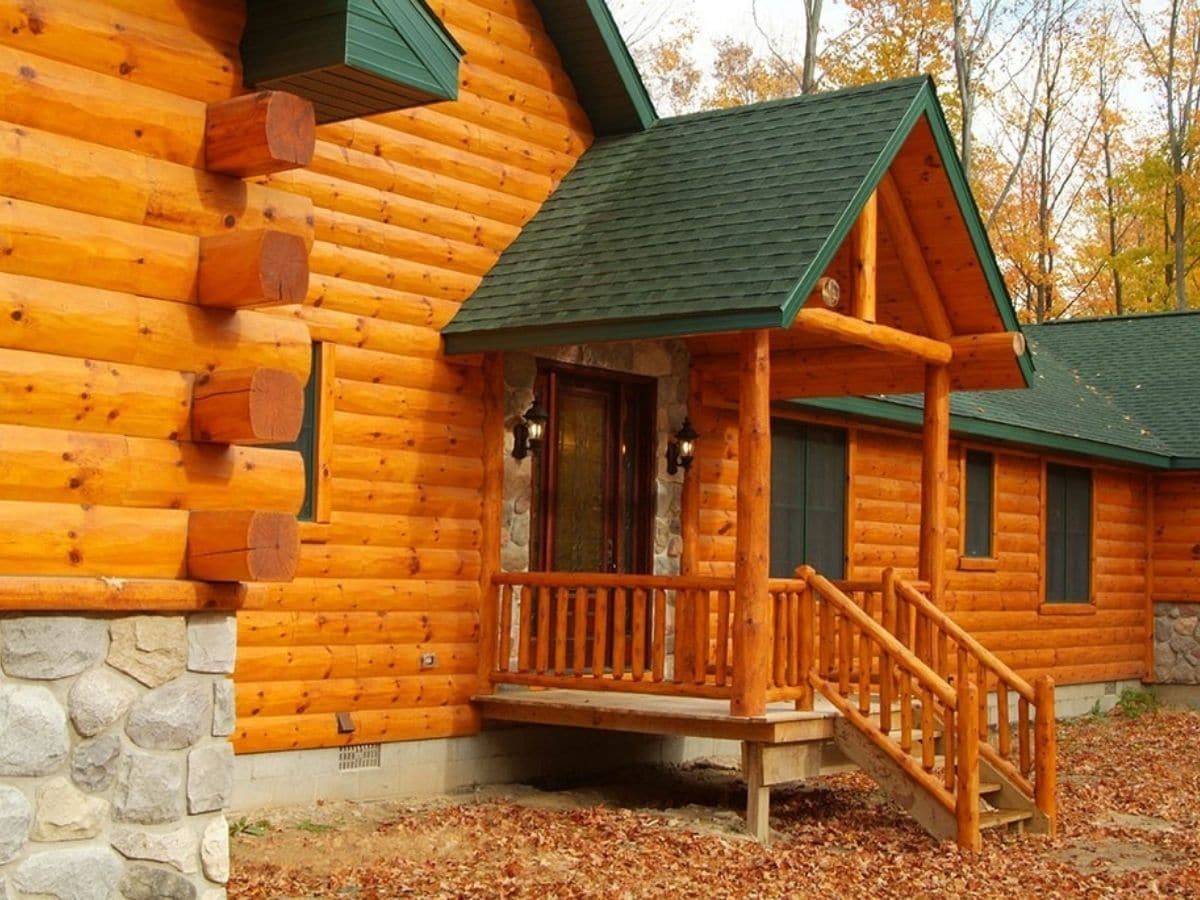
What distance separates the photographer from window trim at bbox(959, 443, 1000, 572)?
56.5 feet

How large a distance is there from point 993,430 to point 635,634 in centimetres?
734

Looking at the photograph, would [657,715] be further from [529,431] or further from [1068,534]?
[1068,534]

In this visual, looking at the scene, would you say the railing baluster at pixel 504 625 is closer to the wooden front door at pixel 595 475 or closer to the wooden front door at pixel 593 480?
the wooden front door at pixel 593 480

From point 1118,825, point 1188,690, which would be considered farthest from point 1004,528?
point 1118,825

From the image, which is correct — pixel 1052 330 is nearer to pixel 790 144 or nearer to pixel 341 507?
pixel 790 144

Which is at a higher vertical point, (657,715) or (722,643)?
(722,643)

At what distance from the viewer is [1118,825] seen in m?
11.5

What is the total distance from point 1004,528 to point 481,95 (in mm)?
8909

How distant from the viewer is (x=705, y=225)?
10.9 m

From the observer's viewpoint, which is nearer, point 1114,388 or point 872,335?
point 872,335

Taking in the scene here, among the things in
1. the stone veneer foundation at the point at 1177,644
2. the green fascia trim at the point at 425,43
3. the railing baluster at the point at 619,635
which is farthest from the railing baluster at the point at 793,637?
the stone veneer foundation at the point at 1177,644

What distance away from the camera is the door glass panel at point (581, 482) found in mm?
12180

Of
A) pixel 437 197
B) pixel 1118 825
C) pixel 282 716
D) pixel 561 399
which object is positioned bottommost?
pixel 1118 825

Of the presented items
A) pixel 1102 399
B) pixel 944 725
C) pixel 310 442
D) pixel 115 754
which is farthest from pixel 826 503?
pixel 115 754
